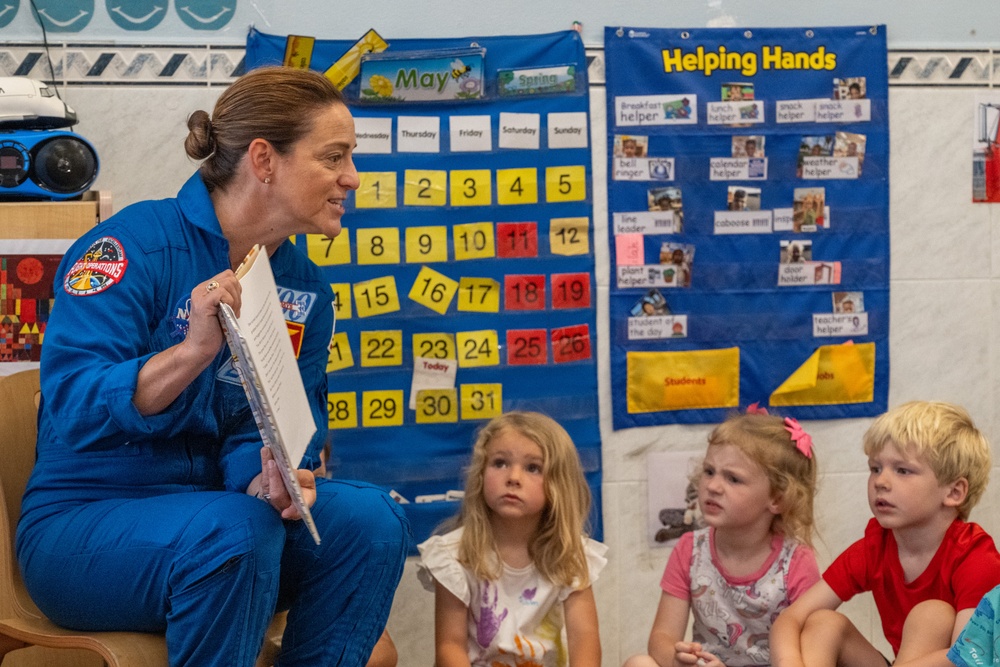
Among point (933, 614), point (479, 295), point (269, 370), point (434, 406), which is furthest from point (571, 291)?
point (269, 370)

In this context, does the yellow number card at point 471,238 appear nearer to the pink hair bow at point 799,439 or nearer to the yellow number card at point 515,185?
the yellow number card at point 515,185

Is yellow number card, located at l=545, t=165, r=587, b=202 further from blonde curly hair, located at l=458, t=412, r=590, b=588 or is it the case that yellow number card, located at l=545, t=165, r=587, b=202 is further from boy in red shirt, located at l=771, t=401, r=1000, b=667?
boy in red shirt, located at l=771, t=401, r=1000, b=667

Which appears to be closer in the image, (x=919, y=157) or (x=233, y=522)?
(x=233, y=522)

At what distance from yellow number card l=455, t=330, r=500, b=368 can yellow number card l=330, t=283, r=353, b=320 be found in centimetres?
30

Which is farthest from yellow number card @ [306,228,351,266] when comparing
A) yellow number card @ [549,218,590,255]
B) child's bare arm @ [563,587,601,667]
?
child's bare arm @ [563,587,601,667]

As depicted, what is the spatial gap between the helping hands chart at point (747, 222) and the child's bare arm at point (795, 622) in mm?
789

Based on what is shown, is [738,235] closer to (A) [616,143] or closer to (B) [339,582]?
(A) [616,143]

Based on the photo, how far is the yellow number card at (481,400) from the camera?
9.92ft

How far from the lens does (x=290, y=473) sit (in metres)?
1.59

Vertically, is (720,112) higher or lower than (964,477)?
higher

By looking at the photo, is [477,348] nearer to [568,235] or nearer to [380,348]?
[380,348]

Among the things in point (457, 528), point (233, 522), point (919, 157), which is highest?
point (919, 157)

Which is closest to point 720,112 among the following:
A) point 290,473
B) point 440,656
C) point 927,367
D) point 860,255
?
point 860,255

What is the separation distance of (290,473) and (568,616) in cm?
112
